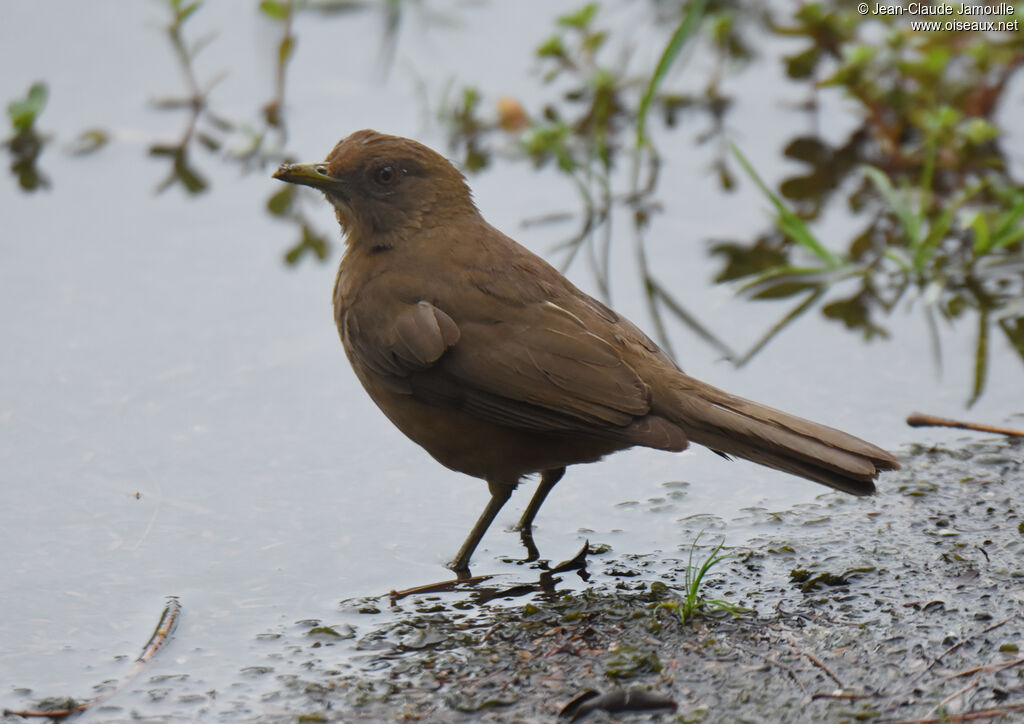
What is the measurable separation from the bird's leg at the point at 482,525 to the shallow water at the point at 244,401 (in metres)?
0.09

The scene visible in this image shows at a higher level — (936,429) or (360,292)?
(360,292)

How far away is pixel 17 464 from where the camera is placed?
4.63 meters

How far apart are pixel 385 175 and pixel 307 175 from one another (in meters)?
0.26

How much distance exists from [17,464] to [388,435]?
1266 millimetres

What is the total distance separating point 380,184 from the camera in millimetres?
4672

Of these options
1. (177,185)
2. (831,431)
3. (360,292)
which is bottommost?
(831,431)

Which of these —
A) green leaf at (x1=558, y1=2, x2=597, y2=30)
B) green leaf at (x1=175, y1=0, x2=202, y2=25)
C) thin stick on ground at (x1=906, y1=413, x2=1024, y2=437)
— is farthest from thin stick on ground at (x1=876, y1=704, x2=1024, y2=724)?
green leaf at (x1=175, y1=0, x2=202, y2=25)

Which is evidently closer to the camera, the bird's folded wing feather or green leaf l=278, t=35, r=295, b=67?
the bird's folded wing feather

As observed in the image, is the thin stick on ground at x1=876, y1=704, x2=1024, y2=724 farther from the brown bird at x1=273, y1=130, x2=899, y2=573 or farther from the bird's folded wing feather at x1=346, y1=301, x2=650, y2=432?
the bird's folded wing feather at x1=346, y1=301, x2=650, y2=432

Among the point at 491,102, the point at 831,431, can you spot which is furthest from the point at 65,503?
the point at 491,102

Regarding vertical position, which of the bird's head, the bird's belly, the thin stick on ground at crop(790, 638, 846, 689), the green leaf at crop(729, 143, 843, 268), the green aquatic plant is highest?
the green leaf at crop(729, 143, 843, 268)

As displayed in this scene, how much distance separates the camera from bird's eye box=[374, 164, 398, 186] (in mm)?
4672

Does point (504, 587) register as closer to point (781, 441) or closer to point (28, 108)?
point (781, 441)

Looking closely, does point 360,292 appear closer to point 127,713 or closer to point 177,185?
point 127,713
